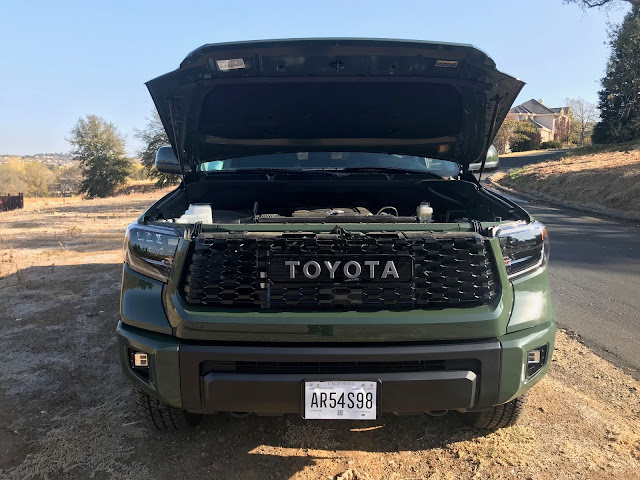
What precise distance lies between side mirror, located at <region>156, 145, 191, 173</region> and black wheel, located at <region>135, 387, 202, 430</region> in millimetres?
1879

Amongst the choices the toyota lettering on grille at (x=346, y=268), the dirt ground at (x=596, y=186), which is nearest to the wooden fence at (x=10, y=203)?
the dirt ground at (x=596, y=186)

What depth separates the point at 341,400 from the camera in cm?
204

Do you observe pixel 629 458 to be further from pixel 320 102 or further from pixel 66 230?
pixel 66 230

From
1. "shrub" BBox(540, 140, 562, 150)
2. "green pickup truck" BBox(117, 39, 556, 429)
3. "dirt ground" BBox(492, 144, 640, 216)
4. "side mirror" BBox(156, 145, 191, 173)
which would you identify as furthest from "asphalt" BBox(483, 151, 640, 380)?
"shrub" BBox(540, 140, 562, 150)

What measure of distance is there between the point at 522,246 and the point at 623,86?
88.0 ft

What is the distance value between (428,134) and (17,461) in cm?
357

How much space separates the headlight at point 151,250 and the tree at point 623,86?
23.9m

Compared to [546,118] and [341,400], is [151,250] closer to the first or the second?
A: [341,400]

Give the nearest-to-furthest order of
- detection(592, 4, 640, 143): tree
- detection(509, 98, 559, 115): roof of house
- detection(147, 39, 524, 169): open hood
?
detection(147, 39, 524, 169): open hood
detection(592, 4, 640, 143): tree
detection(509, 98, 559, 115): roof of house

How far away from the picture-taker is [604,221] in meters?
11.5

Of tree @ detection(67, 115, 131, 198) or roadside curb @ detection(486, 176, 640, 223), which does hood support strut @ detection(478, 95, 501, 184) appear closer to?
roadside curb @ detection(486, 176, 640, 223)

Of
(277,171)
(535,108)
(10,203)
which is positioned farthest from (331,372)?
(535,108)

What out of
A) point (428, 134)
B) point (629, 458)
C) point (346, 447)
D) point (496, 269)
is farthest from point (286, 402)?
point (428, 134)

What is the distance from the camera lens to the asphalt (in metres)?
3.86
